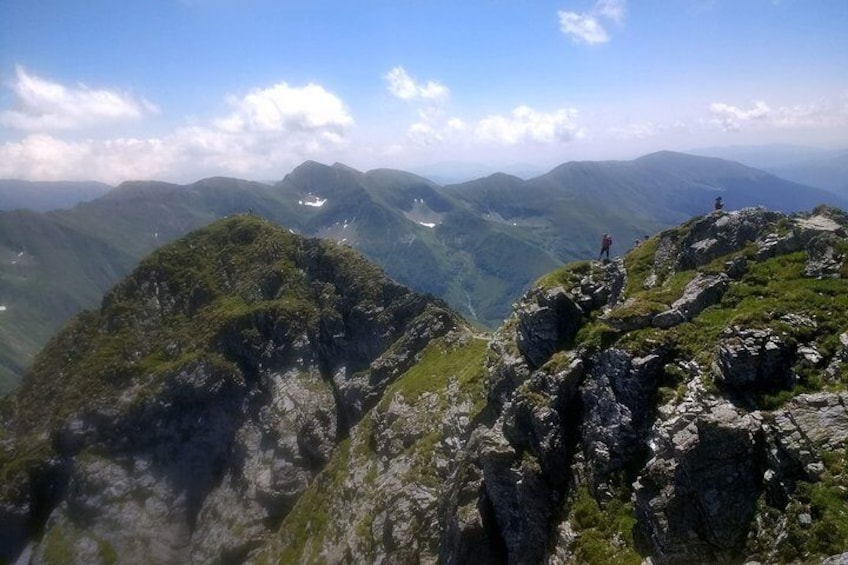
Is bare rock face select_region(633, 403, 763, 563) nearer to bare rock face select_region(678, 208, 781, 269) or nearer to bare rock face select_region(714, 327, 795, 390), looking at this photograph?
bare rock face select_region(714, 327, 795, 390)

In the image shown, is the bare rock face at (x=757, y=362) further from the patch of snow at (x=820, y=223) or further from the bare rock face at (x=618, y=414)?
the patch of snow at (x=820, y=223)

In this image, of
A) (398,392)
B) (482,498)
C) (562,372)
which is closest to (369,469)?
(398,392)

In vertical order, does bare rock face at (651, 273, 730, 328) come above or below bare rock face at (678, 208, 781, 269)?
below

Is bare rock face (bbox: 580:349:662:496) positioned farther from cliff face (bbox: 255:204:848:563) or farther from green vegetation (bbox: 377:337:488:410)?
green vegetation (bbox: 377:337:488:410)

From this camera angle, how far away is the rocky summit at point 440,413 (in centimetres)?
2741

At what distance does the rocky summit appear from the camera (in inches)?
1079

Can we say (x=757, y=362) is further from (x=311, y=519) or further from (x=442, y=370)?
(x=311, y=519)

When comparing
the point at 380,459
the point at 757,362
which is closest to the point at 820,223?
the point at 757,362

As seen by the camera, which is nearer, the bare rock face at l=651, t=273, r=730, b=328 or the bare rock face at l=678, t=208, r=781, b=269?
the bare rock face at l=651, t=273, r=730, b=328

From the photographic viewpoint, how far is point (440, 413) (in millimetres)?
75188

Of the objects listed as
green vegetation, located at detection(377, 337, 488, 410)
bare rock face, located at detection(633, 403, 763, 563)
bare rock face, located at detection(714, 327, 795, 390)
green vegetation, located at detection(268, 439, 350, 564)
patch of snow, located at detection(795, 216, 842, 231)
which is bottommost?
green vegetation, located at detection(268, 439, 350, 564)

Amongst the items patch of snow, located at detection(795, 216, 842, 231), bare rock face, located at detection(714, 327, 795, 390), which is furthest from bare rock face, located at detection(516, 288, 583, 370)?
patch of snow, located at detection(795, 216, 842, 231)

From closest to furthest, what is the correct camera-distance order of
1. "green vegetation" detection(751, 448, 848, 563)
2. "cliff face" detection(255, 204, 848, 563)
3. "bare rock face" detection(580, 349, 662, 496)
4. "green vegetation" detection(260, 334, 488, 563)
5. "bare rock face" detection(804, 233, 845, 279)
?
"green vegetation" detection(751, 448, 848, 563) → "cliff face" detection(255, 204, 848, 563) → "bare rock face" detection(580, 349, 662, 496) → "bare rock face" detection(804, 233, 845, 279) → "green vegetation" detection(260, 334, 488, 563)

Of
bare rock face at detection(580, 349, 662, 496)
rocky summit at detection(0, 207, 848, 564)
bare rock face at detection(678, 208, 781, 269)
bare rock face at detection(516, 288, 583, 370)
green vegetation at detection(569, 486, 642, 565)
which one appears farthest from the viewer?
bare rock face at detection(516, 288, 583, 370)
